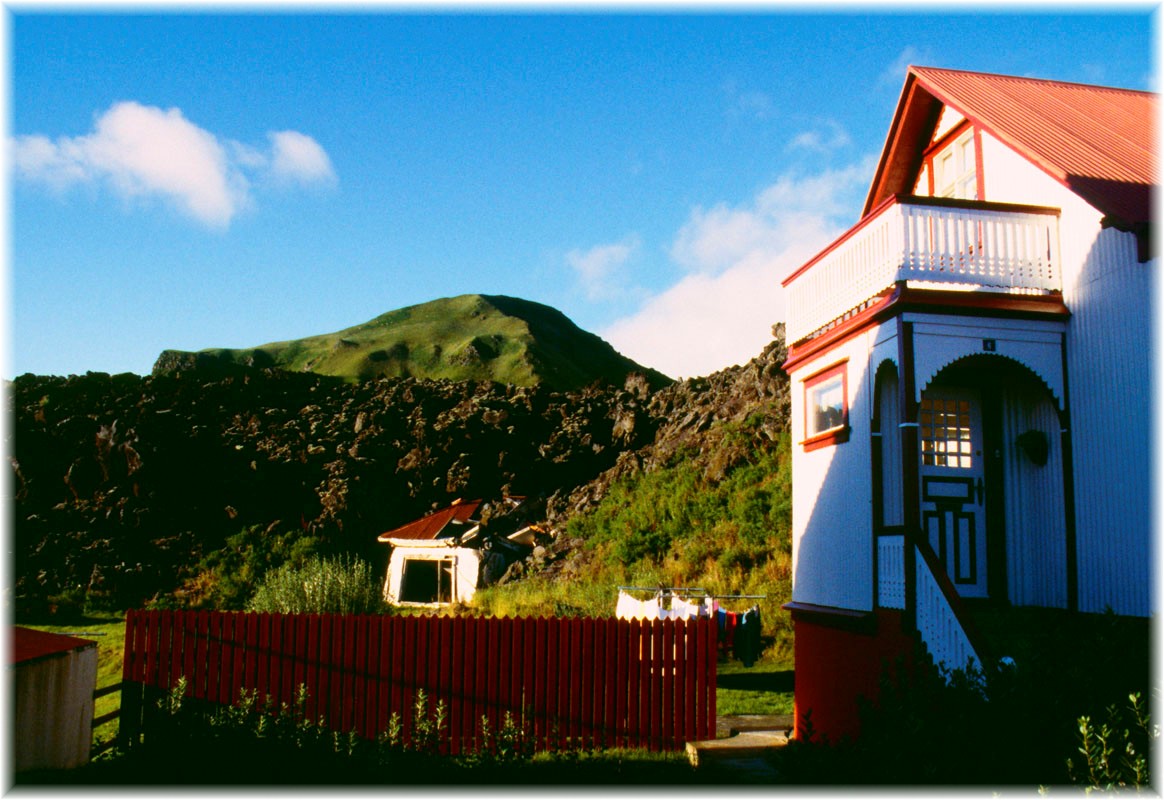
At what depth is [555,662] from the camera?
12250 mm

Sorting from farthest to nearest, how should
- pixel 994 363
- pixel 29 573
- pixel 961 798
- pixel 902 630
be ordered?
pixel 29 573
pixel 994 363
pixel 902 630
pixel 961 798

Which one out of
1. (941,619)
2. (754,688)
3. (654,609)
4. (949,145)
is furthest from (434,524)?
(941,619)

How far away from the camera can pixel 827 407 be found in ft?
41.9

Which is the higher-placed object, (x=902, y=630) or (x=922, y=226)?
(x=922, y=226)

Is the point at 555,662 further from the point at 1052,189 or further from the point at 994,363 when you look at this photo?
the point at 1052,189

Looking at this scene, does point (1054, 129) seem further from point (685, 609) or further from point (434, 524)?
point (434, 524)

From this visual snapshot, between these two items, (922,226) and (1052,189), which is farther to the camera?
(1052,189)

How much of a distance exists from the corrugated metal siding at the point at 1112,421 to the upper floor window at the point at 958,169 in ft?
11.1

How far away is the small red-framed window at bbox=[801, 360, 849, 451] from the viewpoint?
1198cm

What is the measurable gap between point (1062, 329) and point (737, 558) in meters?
14.6

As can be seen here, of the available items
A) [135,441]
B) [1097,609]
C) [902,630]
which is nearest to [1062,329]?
[1097,609]

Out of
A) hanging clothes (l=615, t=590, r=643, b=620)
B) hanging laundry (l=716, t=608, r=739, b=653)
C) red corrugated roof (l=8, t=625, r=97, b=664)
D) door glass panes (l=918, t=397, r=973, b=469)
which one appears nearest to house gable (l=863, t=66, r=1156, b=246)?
door glass panes (l=918, t=397, r=973, b=469)

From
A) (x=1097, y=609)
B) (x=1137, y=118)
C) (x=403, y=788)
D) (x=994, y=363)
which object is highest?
(x=1137, y=118)

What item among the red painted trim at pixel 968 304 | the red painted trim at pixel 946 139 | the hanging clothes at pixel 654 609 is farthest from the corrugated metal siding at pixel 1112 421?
the hanging clothes at pixel 654 609
